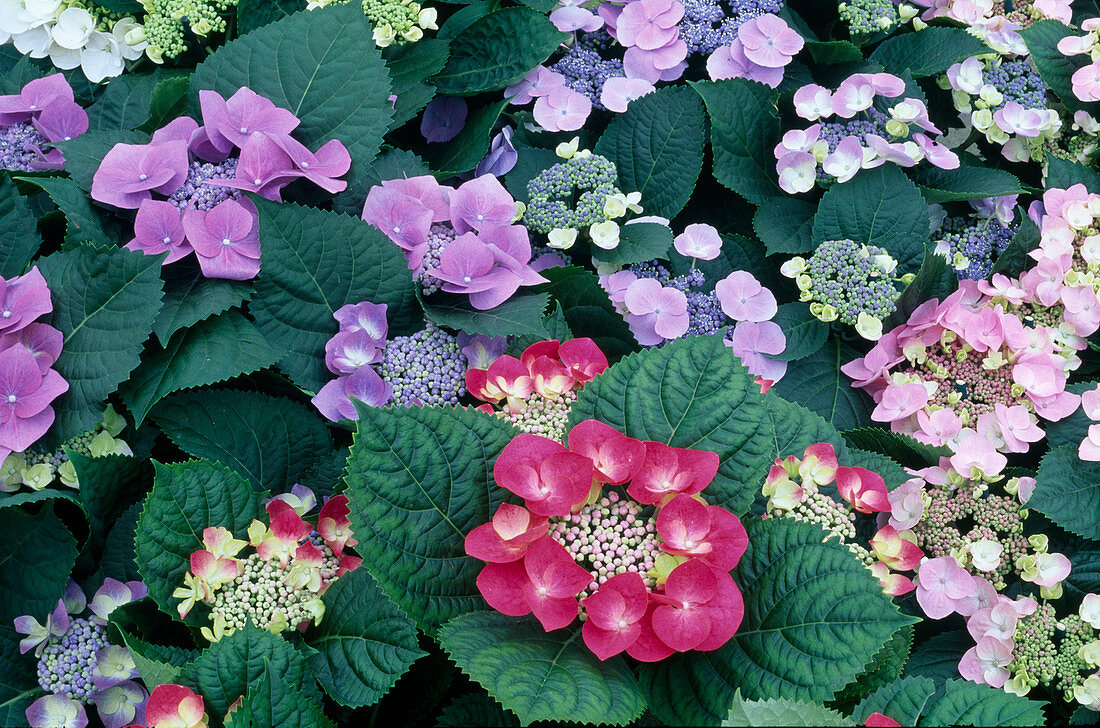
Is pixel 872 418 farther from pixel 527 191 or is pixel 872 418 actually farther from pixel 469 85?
pixel 469 85

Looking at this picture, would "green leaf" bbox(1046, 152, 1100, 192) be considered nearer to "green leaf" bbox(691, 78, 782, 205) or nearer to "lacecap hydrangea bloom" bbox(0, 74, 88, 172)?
"green leaf" bbox(691, 78, 782, 205)

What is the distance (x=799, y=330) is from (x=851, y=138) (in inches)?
10.4

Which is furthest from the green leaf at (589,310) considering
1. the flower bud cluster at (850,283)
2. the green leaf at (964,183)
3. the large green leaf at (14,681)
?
the large green leaf at (14,681)

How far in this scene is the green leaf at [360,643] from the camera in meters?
0.87

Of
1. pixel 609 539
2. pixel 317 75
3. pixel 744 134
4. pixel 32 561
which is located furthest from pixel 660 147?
pixel 32 561

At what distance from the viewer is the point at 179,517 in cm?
90

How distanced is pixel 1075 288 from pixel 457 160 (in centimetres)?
81

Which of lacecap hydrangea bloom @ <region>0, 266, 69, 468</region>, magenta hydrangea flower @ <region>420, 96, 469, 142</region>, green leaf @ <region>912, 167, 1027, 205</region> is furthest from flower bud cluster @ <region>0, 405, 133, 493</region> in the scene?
green leaf @ <region>912, 167, 1027, 205</region>

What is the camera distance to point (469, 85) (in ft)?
4.33

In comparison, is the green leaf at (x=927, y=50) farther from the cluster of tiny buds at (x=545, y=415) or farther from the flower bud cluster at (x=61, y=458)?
the flower bud cluster at (x=61, y=458)

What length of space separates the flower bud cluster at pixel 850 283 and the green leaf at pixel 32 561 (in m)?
0.91

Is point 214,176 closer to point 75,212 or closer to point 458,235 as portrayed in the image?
point 75,212

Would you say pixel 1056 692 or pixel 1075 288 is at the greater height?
pixel 1075 288

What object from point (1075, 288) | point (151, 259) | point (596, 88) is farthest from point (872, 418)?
point (151, 259)
